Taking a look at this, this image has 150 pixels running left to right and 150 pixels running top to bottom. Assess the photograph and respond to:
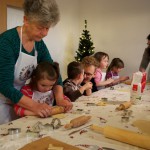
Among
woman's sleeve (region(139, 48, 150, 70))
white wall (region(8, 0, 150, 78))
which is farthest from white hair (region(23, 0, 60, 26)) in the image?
white wall (region(8, 0, 150, 78))

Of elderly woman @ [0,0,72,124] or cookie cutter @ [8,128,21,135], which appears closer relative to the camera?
cookie cutter @ [8,128,21,135]

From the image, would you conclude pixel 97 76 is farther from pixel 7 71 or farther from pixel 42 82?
pixel 7 71

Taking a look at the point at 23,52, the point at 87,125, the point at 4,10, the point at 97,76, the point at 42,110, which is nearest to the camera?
the point at 87,125

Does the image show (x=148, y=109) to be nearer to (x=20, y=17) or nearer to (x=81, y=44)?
(x=20, y=17)

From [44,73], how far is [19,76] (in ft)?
0.49

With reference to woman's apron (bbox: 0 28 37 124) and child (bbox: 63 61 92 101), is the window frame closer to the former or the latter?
child (bbox: 63 61 92 101)

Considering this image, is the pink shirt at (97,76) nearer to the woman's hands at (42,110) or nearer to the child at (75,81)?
the child at (75,81)

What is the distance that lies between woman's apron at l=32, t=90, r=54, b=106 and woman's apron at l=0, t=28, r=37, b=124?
11 centimetres

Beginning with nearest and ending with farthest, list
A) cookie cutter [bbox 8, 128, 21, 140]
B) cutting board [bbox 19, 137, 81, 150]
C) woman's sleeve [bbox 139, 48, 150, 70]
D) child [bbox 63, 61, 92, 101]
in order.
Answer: cutting board [bbox 19, 137, 81, 150]
cookie cutter [bbox 8, 128, 21, 140]
child [bbox 63, 61, 92, 101]
woman's sleeve [bbox 139, 48, 150, 70]

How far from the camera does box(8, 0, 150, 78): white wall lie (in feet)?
13.6

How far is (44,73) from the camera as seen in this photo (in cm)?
138

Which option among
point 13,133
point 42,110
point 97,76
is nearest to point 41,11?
point 42,110

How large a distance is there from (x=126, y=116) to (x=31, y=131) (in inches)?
21.1

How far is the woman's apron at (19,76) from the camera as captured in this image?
1309mm
